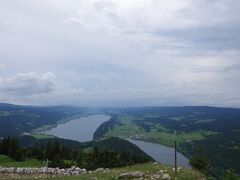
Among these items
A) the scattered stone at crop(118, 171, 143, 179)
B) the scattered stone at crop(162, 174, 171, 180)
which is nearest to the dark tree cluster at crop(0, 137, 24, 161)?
the scattered stone at crop(118, 171, 143, 179)

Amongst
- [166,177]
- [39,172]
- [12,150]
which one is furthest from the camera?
[12,150]

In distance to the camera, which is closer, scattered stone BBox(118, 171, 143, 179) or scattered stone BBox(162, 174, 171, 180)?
scattered stone BBox(162, 174, 171, 180)

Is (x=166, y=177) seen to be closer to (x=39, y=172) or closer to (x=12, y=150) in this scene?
(x=39, y=172)

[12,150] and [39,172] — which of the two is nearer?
[39,172]

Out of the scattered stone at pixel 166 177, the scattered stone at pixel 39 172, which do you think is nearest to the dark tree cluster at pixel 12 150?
Answer: the scattered stone at pixel 39 172

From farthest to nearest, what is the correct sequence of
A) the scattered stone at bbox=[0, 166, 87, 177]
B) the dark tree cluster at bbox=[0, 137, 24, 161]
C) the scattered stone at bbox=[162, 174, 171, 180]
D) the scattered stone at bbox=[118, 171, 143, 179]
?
the dark tree cluster at bbox=[0, 137, 24, 161], the scattered stone at bbox=[0, 166, 87, 177], the scattered stone at bbox=[118, 171, 143, 179], the scattered stone at bbox=[162, 174, 171, 180]

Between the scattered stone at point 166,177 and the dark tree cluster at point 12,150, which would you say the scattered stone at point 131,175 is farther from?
the dark tree cluster at point 12,150

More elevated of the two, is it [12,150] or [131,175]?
[131,175]

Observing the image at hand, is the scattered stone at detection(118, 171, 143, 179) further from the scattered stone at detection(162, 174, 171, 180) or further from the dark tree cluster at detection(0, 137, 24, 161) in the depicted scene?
the dark tree cluster at detection(0, 137, 24, 161)

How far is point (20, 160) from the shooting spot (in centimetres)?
6619

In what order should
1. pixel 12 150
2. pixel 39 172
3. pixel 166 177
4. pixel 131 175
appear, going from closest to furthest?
pixel 166 177, pixel 131 175, pixel 39 172, pixel 12 150

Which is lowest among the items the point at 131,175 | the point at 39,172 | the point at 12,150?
the point at 39,172

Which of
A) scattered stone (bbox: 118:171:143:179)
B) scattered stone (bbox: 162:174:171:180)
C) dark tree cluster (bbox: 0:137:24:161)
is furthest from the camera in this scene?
dark tree cluster (bbox: 0:137:24:161)

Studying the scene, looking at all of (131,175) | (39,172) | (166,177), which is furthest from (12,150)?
(166,177)
